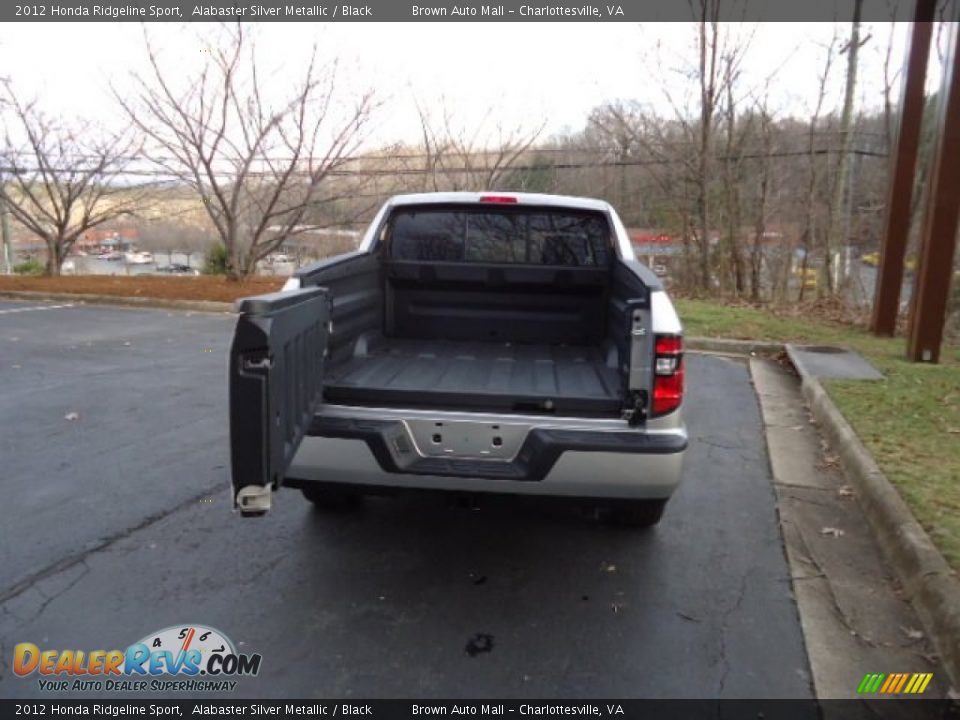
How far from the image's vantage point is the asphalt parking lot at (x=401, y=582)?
2.62m

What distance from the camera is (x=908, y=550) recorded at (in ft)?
11.0

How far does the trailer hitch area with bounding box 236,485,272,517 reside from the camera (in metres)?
2.50

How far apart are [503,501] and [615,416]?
652 mm

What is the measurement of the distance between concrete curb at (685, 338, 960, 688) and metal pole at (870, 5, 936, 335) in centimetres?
600

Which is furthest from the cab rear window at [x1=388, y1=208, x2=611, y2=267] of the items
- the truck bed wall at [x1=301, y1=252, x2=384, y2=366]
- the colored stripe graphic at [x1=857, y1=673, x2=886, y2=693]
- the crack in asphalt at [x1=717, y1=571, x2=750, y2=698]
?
the colored stripe graphic at [x1=857, y1=673, x2=886, y2=693]

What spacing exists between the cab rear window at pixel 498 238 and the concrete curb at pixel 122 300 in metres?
9.47

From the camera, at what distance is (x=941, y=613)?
2820 millimetres

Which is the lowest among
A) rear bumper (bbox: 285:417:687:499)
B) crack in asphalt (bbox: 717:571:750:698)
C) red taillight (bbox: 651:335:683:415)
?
crack in asphalt (bbox: 717:571:750:698)

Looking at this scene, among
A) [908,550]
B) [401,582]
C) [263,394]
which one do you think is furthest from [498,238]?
[908,550]

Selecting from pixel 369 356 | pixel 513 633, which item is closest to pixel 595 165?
pixel 369 356

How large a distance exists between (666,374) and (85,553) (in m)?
3.04

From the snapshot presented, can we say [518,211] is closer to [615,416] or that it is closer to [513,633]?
[615,416]
